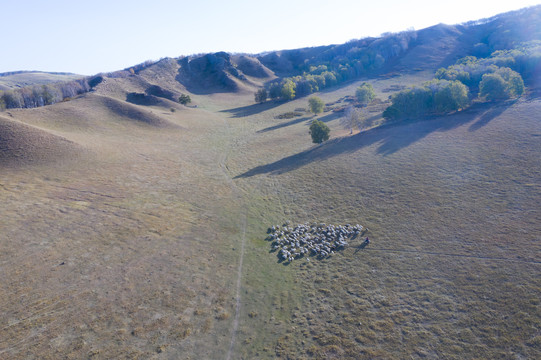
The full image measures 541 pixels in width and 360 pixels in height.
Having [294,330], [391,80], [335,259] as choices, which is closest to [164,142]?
[335,259]

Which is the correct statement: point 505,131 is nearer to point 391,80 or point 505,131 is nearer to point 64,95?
point 391,80

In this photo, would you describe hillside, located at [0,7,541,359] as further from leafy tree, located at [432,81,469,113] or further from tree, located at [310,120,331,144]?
leafy tree, located at [432,81,469,113]

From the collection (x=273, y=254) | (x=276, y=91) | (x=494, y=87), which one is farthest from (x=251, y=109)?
(x=273, y=254)

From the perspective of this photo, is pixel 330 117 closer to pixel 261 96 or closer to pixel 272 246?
pixel 261 96

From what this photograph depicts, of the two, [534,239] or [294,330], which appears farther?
[534,239]

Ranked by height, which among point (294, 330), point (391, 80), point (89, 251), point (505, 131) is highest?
point (391, 80)

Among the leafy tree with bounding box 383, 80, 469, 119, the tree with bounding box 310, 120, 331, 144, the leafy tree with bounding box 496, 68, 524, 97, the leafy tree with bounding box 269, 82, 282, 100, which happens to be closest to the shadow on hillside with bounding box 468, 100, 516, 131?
the leafy tree with bounding box 496, 68, 524, 97
